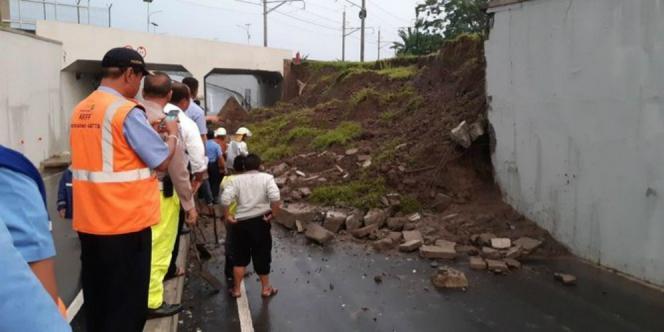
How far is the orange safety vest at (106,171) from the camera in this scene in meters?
3.31

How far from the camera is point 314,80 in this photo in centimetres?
2589

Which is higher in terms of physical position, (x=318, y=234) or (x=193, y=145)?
(x=193, y=145)

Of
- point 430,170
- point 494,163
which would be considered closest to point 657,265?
point 494,163

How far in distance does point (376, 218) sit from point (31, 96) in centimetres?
1081

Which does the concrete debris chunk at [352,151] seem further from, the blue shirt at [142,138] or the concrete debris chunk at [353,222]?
the blue shirt at [142,138]

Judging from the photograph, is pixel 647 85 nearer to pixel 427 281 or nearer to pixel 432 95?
pixel 427 281

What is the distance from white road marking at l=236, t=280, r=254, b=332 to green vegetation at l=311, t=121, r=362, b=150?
706cm

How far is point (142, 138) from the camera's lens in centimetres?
336

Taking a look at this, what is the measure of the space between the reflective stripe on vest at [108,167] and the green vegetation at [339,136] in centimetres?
953

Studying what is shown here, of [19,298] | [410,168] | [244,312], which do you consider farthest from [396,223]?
[19,298]

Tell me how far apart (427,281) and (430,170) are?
3600 millimetres

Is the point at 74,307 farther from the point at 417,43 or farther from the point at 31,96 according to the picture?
the point at 417,43

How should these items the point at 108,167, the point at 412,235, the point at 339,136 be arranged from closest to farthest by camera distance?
the point at 108,167 < the point at 412,235 < the point at 339,136

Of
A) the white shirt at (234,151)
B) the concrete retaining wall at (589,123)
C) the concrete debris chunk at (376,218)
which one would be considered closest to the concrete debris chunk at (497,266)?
the concrete retaining wall at (589,123)
